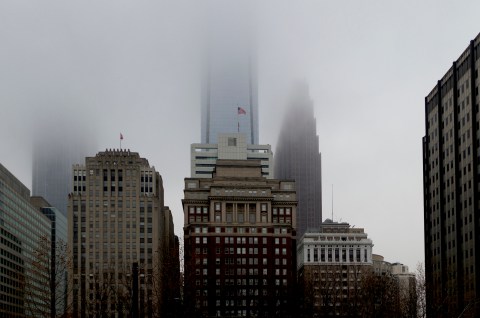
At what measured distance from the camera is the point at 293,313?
143 meters

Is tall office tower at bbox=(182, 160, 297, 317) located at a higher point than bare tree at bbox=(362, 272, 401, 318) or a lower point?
higher

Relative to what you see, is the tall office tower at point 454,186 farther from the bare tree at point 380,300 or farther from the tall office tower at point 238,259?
the tall office tower at point 238,259

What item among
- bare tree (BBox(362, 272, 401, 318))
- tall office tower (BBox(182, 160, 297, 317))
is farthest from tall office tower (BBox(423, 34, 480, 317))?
tall office tower (BBox(182, 160, 297, 317))

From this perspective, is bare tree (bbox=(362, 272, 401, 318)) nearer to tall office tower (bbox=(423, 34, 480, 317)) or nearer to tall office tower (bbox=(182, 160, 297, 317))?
tall office tower (bbox=(423, 34, 480, 317))

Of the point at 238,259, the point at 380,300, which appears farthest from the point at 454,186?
the point at 238,259

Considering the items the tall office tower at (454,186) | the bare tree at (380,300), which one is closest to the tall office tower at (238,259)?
the tall office tower at (454,186)

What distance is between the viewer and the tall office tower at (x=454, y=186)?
129125 mm

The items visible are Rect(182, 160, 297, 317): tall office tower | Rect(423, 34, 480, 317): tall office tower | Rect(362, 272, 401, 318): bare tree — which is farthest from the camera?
Rect(182, 160, 297, 317): tall office tower

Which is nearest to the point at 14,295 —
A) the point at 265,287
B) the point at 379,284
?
the point at 265,287

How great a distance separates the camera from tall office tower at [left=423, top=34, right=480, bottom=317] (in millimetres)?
129125

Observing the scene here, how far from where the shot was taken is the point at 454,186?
141875 millimetres

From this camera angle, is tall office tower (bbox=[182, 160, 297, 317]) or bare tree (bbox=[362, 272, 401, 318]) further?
tall office tower (bbox=[182, 160, 297, 317])

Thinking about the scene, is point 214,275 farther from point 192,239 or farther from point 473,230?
point 473,230

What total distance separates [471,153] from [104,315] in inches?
2618
